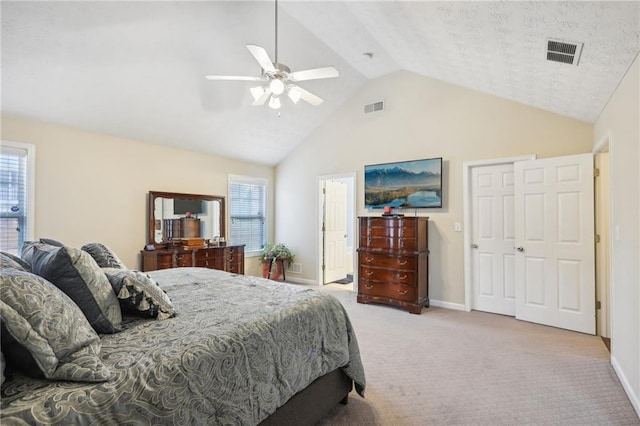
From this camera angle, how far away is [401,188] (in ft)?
16.1

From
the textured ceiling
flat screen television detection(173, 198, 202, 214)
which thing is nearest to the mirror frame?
flat screen television detection(173, 198, 202, 214)

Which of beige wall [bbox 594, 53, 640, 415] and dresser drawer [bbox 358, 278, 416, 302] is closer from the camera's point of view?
beige wall [bbox 594, 53, 640, 415]

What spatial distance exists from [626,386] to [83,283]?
11.7ft

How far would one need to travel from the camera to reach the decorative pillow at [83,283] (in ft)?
4.63

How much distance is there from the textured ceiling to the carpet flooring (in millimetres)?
2398

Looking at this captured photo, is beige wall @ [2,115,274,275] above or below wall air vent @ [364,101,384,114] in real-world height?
below

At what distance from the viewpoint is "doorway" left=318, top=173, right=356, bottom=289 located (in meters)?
6.05

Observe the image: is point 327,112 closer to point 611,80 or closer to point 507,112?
point 507,112

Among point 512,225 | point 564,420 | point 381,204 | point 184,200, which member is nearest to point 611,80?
point 512,225

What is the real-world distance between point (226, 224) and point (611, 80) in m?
5.36

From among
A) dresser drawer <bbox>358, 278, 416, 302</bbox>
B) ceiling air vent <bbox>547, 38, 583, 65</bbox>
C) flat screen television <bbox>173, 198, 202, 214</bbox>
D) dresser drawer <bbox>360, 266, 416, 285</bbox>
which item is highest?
ceiling air vent <bbox>547, 38, 583, 65</bbox>

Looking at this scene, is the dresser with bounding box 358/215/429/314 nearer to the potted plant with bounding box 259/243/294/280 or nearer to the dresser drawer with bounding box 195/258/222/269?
the potted plant with bounding box 259/243/294/280

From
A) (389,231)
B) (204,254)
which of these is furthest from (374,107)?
(204,254)

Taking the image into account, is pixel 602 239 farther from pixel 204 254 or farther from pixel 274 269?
pixel 204 254
